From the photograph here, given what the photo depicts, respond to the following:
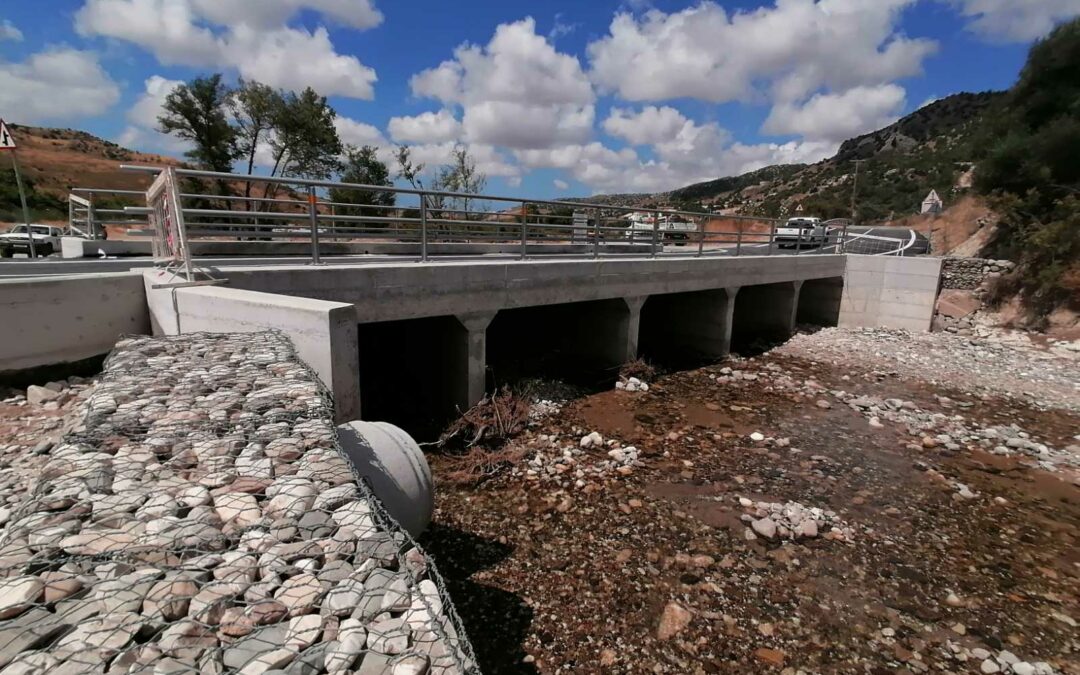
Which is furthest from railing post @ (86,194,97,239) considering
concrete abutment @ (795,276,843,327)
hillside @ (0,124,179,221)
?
hillside @ (0,124,179,221)

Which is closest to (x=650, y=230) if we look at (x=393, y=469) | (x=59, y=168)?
(x=393, y=469)

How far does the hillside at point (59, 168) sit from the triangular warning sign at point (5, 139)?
28.1 metres

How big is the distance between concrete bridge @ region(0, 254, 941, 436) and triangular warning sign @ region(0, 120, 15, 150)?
19.8 feet

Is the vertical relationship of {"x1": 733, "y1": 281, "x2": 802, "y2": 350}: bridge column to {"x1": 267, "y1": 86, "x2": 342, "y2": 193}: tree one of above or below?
below

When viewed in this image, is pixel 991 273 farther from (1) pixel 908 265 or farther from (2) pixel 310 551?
(2) pixel 310 551

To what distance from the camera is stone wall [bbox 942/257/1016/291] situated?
17.8 m

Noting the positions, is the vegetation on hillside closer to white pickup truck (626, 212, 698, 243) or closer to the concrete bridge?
the concrete bridge

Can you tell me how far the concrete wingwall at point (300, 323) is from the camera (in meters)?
4.96

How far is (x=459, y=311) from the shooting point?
8289 millimetres

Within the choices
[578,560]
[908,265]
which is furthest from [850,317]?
[578,560]

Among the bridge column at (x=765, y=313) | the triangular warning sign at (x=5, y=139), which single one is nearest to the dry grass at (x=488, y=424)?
the bridge column at (x=765, y=313)

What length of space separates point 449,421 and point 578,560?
3.94 meters

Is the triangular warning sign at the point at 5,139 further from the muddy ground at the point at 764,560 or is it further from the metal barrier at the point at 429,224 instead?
the muddy ground at the point at 764,560

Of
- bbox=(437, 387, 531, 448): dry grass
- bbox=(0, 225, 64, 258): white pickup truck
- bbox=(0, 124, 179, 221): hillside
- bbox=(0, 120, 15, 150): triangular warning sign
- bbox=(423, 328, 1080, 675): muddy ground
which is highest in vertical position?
bbox=(0, 124, 179, 221): hillside
